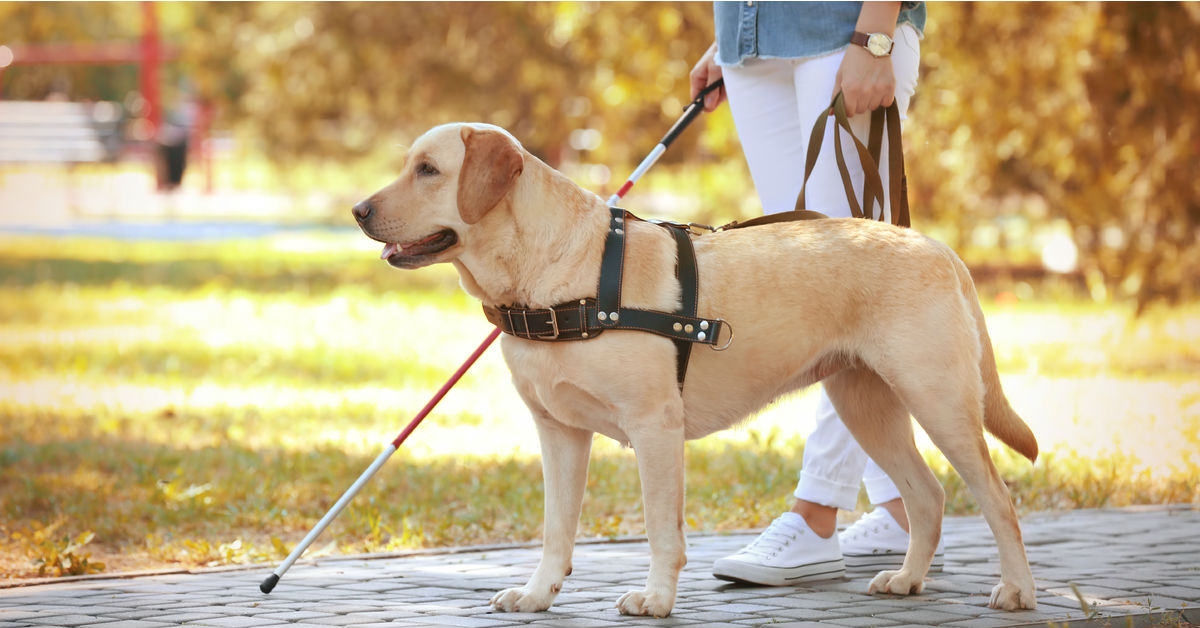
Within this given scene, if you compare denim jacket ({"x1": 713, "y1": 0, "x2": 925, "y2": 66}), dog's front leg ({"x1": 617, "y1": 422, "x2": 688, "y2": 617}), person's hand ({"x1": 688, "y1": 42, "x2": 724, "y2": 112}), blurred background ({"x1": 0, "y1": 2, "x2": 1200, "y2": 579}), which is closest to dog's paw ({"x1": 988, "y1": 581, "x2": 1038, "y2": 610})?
dog's front leg ({"x1": 617, "y1": 422, "x2": 688, "y2": 617})

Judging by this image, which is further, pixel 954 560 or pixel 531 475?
pixel 531 475

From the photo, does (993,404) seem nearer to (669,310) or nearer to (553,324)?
(669,310)

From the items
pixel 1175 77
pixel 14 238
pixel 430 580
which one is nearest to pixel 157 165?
pixel 14 238

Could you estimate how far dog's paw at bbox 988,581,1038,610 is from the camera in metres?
4.10

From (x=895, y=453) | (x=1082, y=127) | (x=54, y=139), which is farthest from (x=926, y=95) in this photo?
(x=54, y=139)

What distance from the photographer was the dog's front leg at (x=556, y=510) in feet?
13.7

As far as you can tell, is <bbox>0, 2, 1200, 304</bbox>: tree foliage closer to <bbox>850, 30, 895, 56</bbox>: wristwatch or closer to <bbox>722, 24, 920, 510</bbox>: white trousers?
<bbox>722, 24, 920, 510</bbox>: white trousers

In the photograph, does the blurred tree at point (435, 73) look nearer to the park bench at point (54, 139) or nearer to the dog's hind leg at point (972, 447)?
the park bench at point (54, 139)

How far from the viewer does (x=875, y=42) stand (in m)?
4.52

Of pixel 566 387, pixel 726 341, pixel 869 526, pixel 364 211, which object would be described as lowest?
pixel 869 526

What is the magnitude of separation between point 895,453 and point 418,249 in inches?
69.3

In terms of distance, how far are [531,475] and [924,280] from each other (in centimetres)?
303

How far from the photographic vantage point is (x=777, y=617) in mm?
4039

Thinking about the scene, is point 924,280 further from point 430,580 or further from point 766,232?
point 430,580
